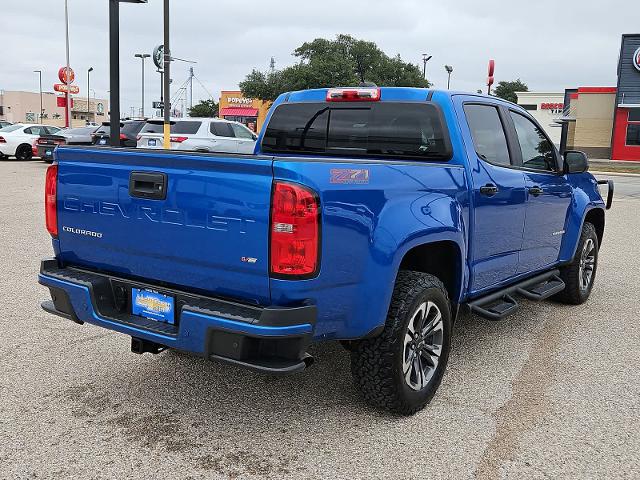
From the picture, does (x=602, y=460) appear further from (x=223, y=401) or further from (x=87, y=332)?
(x=87, y=332)

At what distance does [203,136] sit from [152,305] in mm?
15861

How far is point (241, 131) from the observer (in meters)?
19.6

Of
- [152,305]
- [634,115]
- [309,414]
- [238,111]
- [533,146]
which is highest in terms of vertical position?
[238,111]

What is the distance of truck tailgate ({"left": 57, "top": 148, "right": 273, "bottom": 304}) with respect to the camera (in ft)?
9.66

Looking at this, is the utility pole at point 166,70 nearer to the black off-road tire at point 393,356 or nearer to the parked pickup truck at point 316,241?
the parked pickup truck at point 316,241

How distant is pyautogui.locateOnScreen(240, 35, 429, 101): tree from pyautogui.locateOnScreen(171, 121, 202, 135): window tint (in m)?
37.3

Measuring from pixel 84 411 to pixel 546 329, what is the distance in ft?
12.5

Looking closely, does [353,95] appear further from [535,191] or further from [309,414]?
[309,414]

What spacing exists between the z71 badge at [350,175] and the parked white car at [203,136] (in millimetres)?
15423

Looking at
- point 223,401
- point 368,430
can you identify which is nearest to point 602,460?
point 368,430

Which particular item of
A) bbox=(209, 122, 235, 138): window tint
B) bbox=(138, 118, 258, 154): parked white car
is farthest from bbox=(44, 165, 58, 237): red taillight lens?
bbox=(209, 122, 235, 138): window tint

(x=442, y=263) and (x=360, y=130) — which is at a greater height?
(x=360, y=130)

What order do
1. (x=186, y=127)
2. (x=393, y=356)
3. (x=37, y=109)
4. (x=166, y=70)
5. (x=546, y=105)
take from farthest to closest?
1. (x=37, y=109)
2. (x=546, y=105)
3. (x=186, y=127)
4. (x=166, y=70)
5. (x=393, y=356)

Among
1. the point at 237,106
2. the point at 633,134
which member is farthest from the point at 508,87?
the point at 633,134
